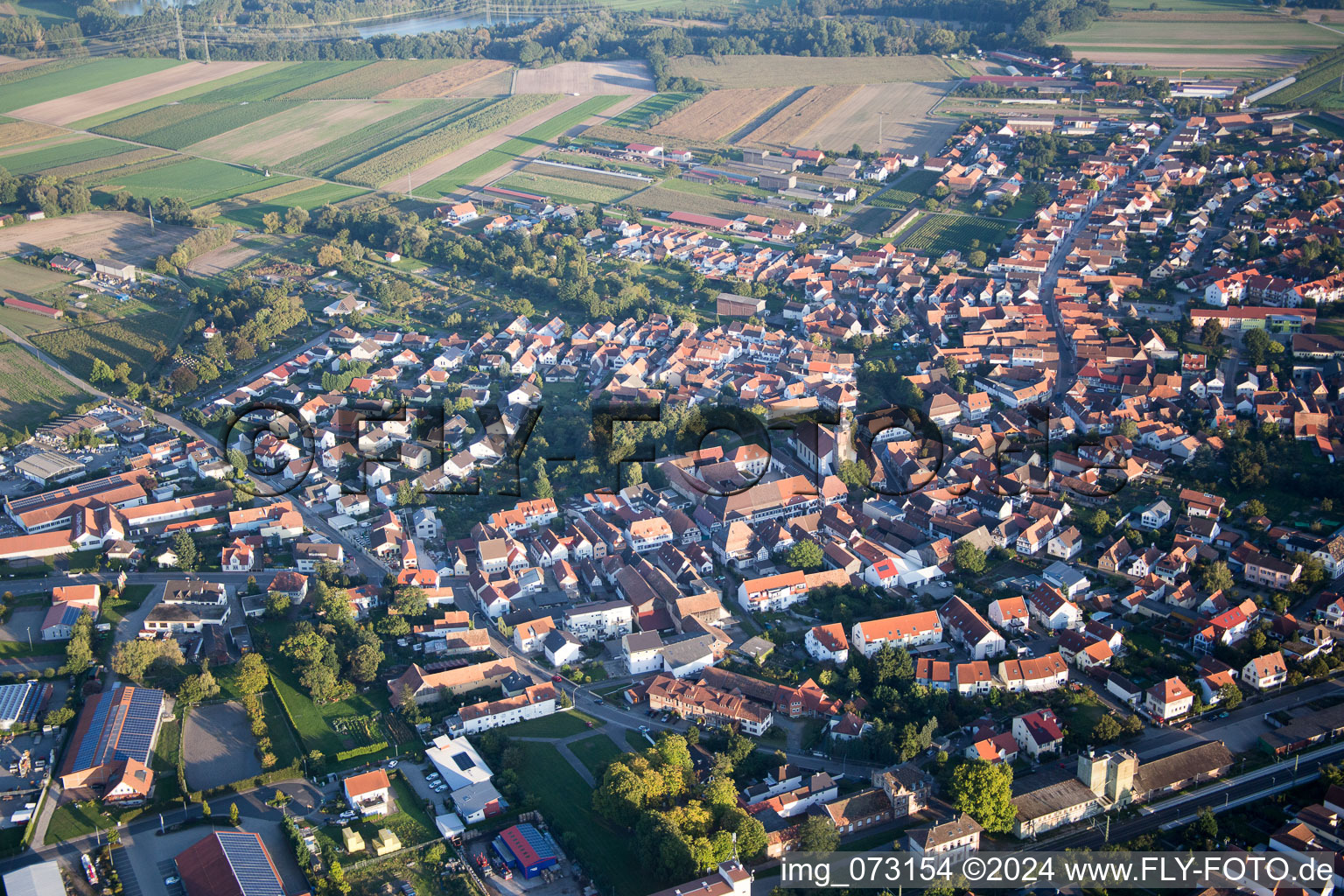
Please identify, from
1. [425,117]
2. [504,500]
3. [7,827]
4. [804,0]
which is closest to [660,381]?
[504,500]

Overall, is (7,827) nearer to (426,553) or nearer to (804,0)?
(426,553)

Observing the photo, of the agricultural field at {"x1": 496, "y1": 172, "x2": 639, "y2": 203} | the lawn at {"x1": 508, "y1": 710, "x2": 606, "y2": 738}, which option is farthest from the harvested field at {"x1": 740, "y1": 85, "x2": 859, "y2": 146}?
the lawn at {"x1": 508, "y1": 710, "x2": 606, "y2": 738}

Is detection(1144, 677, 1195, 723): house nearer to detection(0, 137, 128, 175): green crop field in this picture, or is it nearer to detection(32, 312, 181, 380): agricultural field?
detection(32, 312, 181, 380): agricultural field

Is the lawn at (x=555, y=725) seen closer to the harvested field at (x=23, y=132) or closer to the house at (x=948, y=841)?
the house at (x=948, y=841)

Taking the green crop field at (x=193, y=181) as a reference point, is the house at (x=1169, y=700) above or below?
below

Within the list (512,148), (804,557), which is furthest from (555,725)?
(512,148)

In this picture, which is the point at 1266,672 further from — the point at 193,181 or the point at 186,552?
the point at 193,181

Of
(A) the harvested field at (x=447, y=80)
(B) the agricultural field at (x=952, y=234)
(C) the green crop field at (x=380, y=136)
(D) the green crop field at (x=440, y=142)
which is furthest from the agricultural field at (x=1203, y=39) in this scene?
(C) the green crop field at (x=380, y=136)
